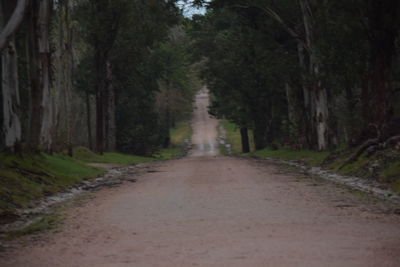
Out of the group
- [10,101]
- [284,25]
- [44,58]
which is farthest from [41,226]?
[284,25]

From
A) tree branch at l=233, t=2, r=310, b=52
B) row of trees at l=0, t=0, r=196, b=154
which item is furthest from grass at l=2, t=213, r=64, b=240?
tree branch at l=233, t=2, r=310, b=52

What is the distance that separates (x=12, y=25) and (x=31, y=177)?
434 cm

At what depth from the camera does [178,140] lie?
82.2 m

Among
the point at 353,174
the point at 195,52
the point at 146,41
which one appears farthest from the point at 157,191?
the point at 195,52

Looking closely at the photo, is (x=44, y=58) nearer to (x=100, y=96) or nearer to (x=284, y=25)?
(x=284, y=25)

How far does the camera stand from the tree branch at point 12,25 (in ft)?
44.5

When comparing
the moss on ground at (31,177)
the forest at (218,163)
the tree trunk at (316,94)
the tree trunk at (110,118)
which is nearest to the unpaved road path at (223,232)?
the forest at (218,163)

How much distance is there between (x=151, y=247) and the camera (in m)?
7.68

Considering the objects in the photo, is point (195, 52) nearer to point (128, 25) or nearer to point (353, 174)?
point (128, 25)

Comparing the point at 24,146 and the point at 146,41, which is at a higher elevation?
the point at 146,41

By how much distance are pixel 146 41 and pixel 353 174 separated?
2541cm

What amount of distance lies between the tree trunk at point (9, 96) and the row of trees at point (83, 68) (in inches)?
1.2

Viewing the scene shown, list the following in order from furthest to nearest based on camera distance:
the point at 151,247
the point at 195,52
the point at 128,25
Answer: the point at 195,52 < the point at 128,25 < the point at 151,247

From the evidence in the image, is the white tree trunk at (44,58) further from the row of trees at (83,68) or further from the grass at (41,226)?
the grass at (41,226)
